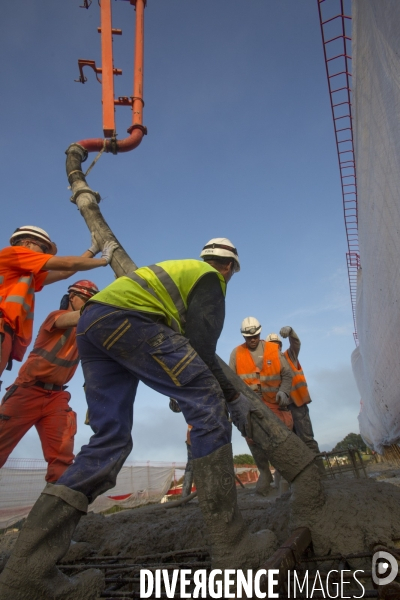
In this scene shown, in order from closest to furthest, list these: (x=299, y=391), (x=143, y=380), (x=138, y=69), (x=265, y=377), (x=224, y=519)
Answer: (x=224, y=519) < (x=143, y=380) < (x=265, y=377) < (x=138, y=69) < (x=299, y=391)

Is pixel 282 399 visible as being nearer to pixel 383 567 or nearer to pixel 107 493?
pixel 383 567

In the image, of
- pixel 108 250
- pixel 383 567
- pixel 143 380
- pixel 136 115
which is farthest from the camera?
pixel 136 115

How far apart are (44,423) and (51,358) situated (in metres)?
Result: 0.51

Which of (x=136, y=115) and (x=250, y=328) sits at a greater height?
(x=136, y=115)

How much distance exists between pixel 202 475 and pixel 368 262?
8.12 feet

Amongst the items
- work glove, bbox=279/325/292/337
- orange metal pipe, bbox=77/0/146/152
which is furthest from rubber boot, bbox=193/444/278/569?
orange metal pipe, bbox=77/0/146/152

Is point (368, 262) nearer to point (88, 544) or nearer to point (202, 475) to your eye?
point (202, 475)

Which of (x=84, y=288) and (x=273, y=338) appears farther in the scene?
Answer: (x=273, y=338)

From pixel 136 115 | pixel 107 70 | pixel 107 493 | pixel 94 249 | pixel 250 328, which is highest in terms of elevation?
pixel 107 70

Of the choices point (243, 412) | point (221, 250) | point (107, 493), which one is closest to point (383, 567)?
point (243, 412)

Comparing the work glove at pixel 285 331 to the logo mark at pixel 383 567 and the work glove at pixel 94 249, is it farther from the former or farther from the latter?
the logo mark at pixel 383 567

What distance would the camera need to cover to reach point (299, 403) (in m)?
5.39

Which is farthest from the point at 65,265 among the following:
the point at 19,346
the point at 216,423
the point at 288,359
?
the point at 288,359

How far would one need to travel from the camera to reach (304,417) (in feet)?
17.7
